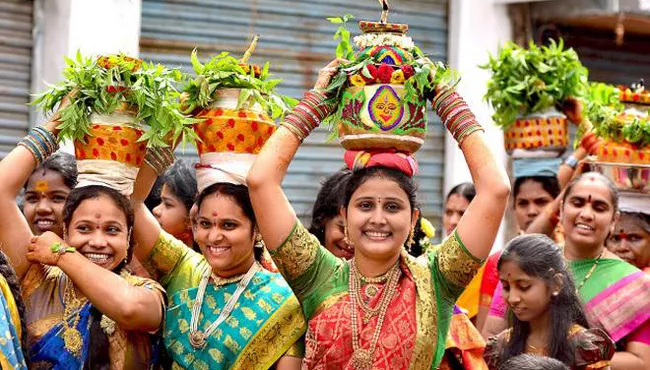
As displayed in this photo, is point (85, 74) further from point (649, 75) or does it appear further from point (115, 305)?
point (649, 75)

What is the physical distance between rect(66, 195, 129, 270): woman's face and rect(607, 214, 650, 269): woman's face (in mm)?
3094

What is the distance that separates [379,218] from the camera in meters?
5.07

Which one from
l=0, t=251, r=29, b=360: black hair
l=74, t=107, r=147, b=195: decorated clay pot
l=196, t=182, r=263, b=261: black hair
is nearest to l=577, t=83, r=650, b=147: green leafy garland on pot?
l=196, t=182, r=263, b=261: black hair

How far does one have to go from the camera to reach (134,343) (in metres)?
5.52

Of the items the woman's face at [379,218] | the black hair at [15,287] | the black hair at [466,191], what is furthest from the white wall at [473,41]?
the black hair at [15,287]

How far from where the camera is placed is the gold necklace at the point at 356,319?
4.99 m

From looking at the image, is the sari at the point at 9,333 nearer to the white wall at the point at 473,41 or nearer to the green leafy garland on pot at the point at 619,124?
the green leafy garland on pot at the point at 619,124

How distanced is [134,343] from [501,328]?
187 cm

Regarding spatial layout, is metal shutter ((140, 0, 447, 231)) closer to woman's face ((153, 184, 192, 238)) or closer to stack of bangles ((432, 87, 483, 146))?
woman's face ((153, 184, 192, 238))

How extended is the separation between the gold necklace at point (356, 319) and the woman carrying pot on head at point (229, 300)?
1.34 ft

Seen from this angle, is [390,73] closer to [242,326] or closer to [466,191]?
[242,326]

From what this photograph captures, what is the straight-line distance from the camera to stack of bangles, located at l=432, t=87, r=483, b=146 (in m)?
5.08

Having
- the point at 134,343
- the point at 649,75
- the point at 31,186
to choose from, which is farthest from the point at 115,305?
the point at 649,75

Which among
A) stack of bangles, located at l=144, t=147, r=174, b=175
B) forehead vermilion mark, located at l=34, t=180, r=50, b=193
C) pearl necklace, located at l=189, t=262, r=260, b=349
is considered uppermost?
stack of bangles, located at l=144, t=147, r=174, b=175
